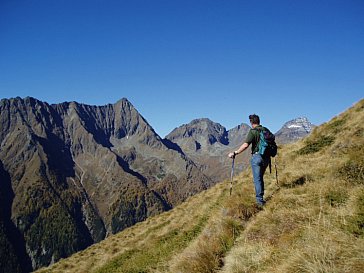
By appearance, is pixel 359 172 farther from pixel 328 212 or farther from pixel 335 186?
pixel 328 212

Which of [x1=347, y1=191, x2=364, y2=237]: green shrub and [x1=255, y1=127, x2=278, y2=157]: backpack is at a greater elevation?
[x1=255, y1=127, x2=278, y2=157]: backpack

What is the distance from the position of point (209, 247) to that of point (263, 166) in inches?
167

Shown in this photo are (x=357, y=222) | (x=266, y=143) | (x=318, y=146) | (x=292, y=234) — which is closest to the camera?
(x=357, y=222)

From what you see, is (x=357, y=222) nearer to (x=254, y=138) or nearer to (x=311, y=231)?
(x=311, y=231)

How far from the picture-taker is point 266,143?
11148 mm

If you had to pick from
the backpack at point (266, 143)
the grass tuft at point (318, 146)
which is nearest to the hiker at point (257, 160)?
the backpack at point (266, 143)

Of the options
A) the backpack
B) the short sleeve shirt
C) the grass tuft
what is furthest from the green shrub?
the grass tuft

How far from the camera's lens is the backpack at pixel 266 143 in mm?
11141

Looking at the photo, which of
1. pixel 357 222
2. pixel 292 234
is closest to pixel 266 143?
pixel 292 234

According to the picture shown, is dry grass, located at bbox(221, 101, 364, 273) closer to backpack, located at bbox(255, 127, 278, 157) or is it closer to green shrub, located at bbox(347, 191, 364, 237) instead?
green shrub, located at bbox(347, 191, 364, 237)

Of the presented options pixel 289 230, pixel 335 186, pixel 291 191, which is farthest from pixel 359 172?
pixel 289 230

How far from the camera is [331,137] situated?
20.6 m

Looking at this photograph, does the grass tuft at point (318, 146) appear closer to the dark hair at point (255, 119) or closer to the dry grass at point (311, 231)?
the dry grass at point (311, 231)

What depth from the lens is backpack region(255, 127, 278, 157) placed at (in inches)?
439
